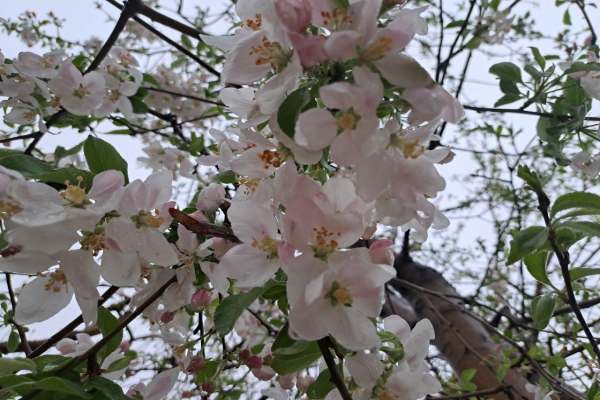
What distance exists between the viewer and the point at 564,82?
1312 mm

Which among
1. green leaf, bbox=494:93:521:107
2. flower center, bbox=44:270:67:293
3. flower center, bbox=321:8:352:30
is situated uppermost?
green leaf, bbox=494:93:521:107

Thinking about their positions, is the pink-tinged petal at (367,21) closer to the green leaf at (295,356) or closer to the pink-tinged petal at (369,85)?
the pink-tinged petal at (369,85)

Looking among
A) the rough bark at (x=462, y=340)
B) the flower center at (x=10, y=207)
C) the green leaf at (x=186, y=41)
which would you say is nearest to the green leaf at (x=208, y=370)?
the flower center at (x=10, y=207)

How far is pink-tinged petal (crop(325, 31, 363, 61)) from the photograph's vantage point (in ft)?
1.62

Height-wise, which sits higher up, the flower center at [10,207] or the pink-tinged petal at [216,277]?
the flower center at [10,207]

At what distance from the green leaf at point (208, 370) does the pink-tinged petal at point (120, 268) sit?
0.33m

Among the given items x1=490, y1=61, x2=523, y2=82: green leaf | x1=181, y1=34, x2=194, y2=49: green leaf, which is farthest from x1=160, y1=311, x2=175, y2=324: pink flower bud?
x1=181, y1=34, x2=194, y2=49: green leaf

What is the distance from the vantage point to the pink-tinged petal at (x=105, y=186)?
60 cm

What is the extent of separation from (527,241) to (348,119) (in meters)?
0.32

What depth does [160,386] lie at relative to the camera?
0.86 m

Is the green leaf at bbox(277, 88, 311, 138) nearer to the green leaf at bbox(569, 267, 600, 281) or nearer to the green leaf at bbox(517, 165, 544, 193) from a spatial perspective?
the green leaf at bbox(517, 165, 544, 193)

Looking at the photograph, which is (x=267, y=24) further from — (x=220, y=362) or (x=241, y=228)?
(x=220, y=362)

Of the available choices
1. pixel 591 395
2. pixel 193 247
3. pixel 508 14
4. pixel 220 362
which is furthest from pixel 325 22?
pixel 508 14

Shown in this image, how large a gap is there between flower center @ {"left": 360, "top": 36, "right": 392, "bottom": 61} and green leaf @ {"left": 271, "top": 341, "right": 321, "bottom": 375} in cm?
37
